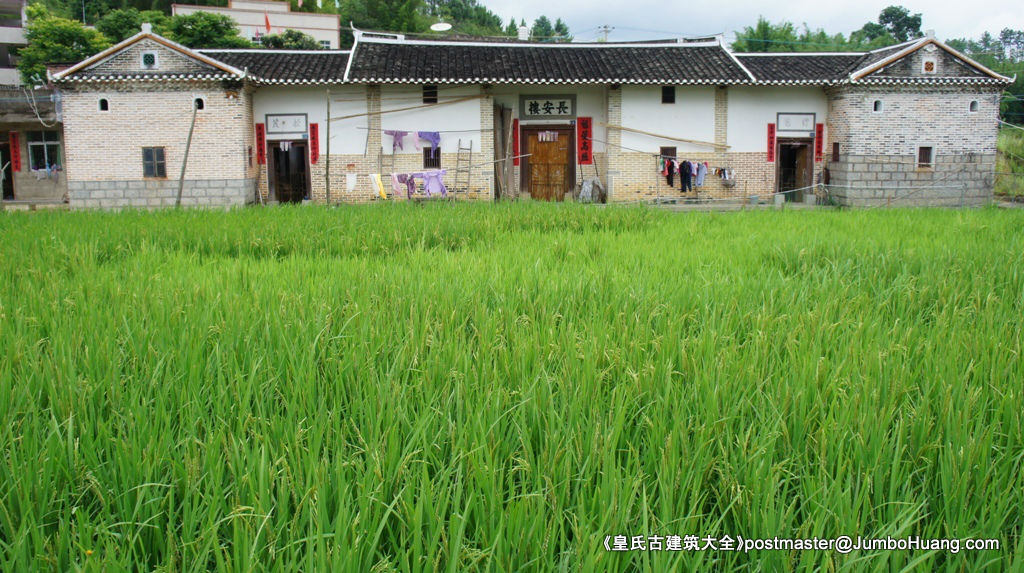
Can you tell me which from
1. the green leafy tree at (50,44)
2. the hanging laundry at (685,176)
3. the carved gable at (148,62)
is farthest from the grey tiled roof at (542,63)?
the green leafy tree at (50,44)

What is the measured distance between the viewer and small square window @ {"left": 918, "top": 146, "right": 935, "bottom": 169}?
1898 cm

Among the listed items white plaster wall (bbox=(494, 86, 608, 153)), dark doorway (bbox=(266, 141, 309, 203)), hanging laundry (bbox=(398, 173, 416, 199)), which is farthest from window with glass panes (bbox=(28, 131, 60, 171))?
white plaster wall (bbox=(494, 86, 608, 153))

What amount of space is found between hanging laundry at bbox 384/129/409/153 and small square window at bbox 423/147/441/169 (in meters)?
0.57

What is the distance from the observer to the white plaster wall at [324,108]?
60.7 feet

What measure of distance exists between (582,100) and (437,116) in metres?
3.58

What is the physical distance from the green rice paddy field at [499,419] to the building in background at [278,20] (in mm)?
38039

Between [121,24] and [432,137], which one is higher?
[121,24]

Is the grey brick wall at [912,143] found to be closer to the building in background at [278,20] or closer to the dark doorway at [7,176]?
the dark doorway at [7,176]

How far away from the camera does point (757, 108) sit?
19344 mm

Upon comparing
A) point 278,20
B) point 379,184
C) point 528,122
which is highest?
point 278,20

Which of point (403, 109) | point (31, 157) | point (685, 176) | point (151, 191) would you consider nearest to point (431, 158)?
point (403, 109)

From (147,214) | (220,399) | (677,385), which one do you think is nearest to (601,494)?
(677,385)

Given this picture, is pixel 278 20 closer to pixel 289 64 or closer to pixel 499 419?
pixel 289 64

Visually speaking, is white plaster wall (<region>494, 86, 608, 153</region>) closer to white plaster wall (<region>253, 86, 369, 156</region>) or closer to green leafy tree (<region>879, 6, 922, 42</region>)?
white plaster wall (<region>253, 86, 369, 156</region>)
